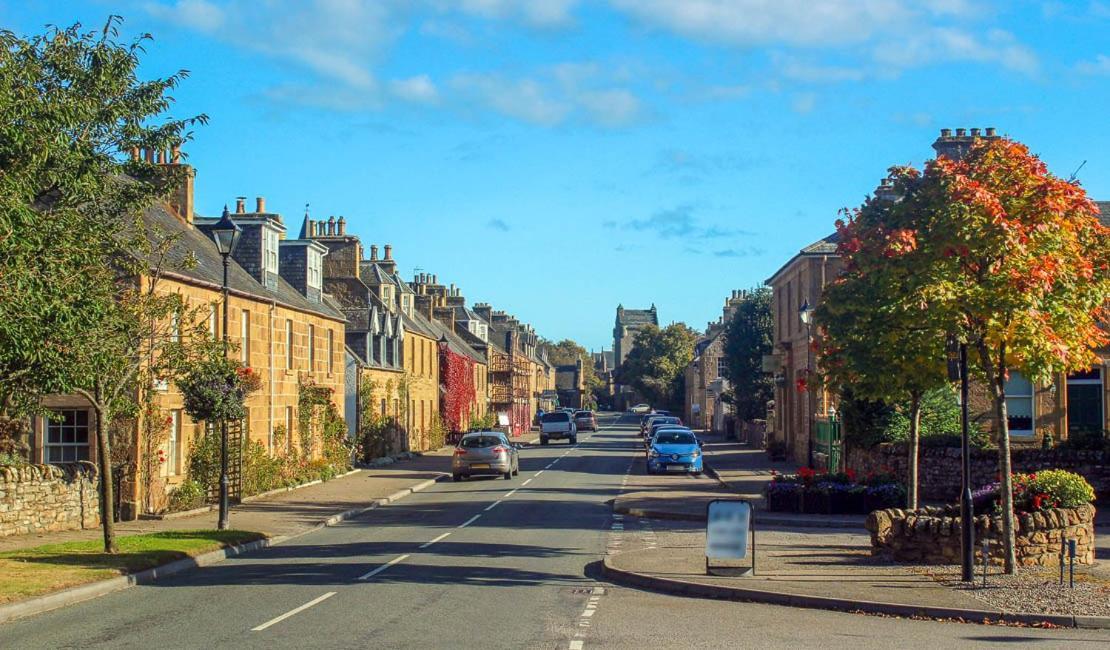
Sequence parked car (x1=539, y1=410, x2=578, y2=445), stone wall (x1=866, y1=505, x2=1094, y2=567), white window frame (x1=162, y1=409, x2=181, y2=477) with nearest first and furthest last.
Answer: stone wall (x1=866, y1=505, x2=1094, y2=567), white window frame (x1=162, y1=409, x2=181, y2=477), parked car (x1=539, y1=410, x2=578, y2=445)

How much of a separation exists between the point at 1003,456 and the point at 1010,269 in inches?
100

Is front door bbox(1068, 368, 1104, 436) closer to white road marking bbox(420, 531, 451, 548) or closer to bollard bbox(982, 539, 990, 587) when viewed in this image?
bollard bbox(982, 539, 990, 587)

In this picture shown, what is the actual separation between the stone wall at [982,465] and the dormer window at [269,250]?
19.1 m

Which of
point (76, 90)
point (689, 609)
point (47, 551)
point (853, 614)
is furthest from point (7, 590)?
point (853, 614)

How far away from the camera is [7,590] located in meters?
13.6

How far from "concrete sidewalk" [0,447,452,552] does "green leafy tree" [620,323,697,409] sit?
6933 cm

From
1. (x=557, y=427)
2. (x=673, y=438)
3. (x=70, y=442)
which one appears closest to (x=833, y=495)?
(x=673, y=438)

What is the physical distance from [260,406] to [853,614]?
22529mm

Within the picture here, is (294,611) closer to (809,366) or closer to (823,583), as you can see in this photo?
(823,583)

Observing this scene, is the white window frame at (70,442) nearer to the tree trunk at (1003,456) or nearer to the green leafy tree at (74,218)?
the green leafy tree at (74,218)

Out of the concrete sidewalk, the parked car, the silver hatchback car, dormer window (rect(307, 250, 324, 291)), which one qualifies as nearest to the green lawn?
the concrete sidewalk

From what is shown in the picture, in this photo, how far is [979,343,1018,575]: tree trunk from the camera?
14.8m

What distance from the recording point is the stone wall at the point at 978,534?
15.8m

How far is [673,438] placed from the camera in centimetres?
4075
